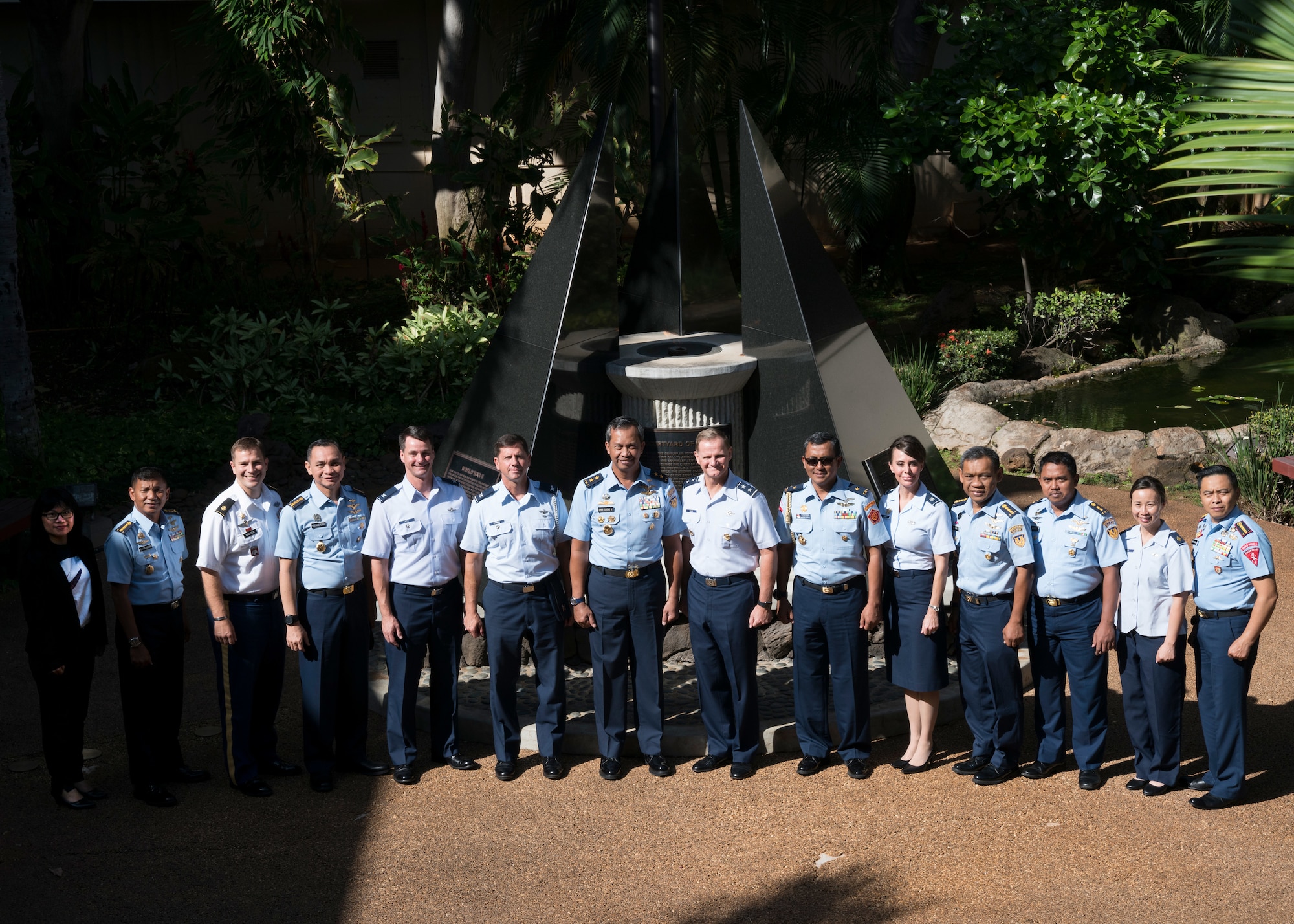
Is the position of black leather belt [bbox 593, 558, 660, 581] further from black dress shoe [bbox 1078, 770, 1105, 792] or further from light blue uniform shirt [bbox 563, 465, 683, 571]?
black dress shoe [bbox 1078, 770, 1105, 792]

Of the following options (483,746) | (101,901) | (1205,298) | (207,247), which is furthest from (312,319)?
(1205,298)

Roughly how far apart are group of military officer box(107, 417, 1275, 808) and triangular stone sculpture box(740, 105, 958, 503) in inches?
43.3

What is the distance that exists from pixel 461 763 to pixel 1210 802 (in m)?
3.02

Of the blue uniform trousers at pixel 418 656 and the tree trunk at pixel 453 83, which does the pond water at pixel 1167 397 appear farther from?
the blue uniform trousers at pixel 418 656

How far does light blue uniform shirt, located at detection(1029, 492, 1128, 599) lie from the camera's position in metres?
4.80

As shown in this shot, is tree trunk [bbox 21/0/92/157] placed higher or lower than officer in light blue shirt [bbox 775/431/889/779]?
higher

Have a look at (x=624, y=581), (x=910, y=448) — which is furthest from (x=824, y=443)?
(x=624, y=581)

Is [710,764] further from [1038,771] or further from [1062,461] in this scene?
[1062,461]

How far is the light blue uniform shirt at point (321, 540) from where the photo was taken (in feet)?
16.4

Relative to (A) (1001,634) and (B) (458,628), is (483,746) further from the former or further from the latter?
(A) (1001,634)

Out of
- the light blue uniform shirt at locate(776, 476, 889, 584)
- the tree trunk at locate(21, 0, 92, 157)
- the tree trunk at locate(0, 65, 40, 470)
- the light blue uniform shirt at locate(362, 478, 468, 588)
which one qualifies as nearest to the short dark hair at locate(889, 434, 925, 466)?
the light blue uniform shirt at locate(776, 476, 889, 584)

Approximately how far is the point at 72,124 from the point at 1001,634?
10.4 metres

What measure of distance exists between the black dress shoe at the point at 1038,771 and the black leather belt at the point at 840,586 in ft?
3.30

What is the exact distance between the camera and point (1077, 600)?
4.88 metres
